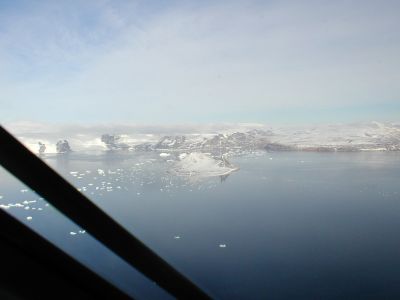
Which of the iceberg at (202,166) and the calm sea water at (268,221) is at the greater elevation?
the iceberg at (202,166)

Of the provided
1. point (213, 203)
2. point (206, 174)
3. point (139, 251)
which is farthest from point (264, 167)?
point (139, 251)

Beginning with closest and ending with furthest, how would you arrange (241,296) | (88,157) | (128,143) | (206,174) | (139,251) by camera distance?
(139,251) < (241,296) < (88,157) < (128,143) < (206,174)

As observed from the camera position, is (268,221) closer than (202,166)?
Yes

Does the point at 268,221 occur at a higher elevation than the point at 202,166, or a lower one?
lower

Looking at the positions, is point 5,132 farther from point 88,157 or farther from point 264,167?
point 264,167

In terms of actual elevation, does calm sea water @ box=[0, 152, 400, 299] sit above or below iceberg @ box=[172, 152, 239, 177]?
below

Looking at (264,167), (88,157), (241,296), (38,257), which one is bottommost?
(241,296)

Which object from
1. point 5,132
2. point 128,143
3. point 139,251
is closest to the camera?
point 5,132

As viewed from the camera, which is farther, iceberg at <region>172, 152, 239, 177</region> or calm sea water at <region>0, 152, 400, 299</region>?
iceberg at <region>172, 152, 239, 177</region>
